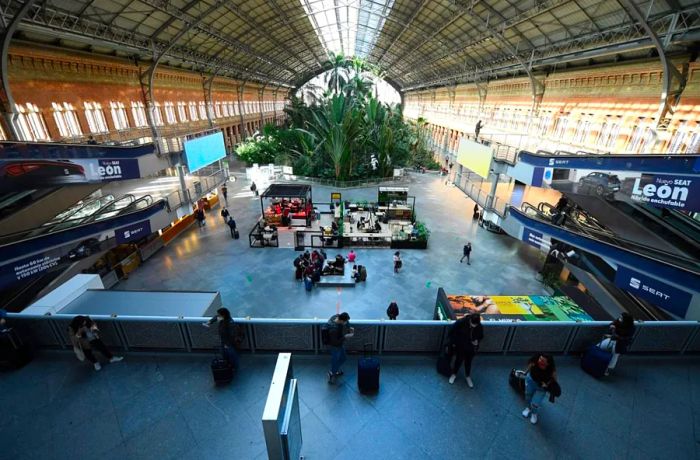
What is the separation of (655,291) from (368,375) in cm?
855

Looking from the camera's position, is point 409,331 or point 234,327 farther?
point 409,331

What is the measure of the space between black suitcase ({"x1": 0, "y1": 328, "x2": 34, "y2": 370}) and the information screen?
56.7ft

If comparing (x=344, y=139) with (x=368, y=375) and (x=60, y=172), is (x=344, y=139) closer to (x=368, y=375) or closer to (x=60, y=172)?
(x=60, y=172)

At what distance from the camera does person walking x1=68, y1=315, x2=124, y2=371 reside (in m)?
4.82

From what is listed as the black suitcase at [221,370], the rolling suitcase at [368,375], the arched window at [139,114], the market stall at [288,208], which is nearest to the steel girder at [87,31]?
the arched window at [139,114]

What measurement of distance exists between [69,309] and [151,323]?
2.46m

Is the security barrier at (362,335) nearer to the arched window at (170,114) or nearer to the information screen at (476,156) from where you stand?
the information screen at (476,156)

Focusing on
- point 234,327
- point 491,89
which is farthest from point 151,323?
point 491,89

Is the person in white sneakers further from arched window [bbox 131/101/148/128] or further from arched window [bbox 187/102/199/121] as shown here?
arched window [bbox 187/102/199/121]

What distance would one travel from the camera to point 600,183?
10.5 m

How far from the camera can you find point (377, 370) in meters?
4.86

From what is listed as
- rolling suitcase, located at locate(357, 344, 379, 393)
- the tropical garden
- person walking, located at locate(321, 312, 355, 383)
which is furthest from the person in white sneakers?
the tropical garden

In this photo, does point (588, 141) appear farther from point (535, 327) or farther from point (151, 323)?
point (151, 323)

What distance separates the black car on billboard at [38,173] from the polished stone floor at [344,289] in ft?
16.8
